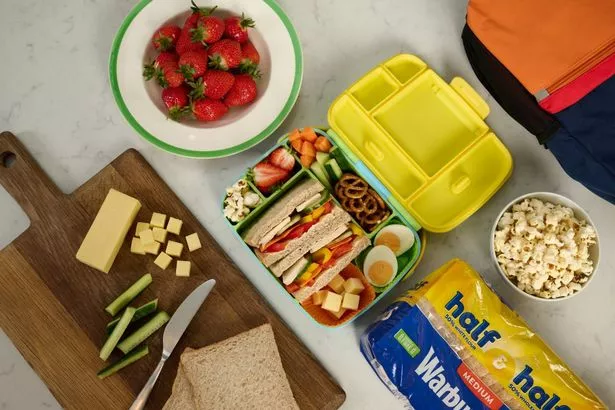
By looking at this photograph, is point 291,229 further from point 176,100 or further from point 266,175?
point 176,100

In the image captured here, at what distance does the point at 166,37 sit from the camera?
138cm

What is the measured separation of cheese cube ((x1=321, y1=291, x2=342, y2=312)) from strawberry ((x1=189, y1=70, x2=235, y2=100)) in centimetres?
54

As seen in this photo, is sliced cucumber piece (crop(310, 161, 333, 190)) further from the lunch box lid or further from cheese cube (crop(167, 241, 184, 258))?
cheese cube (crop(167, 241, 184, 258))

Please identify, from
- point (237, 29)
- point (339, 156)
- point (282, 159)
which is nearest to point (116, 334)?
point (282, 159)

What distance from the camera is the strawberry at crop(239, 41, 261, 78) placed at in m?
1.38

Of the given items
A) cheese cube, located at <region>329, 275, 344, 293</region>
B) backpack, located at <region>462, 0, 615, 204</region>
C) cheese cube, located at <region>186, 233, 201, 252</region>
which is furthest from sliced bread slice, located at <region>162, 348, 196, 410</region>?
Result: backpack, located at <region>462, 0, 615, 204</region>

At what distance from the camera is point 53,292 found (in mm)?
1386

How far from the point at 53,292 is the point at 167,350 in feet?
1.06

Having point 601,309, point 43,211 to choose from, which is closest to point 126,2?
point 43,211

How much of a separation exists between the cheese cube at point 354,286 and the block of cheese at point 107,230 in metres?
0.54

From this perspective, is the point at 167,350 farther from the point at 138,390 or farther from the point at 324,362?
the point at 324,362

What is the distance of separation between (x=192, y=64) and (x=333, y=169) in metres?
0.41

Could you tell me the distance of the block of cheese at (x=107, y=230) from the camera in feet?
4.45

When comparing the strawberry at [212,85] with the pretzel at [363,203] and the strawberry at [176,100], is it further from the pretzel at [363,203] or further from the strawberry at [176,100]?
the pretzel at [363,203]
